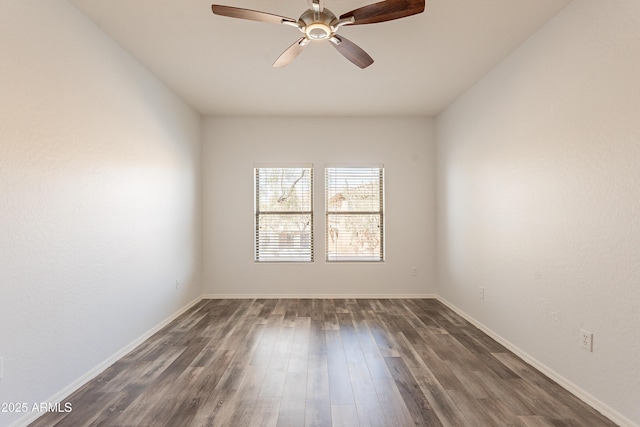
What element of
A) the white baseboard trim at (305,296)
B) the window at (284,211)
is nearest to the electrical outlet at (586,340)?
the white baseboard trim at (305,296)

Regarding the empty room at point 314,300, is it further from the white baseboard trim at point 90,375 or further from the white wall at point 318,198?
the white wall at point 318,198

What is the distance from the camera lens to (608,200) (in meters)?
1.98

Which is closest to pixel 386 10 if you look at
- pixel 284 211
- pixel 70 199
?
pixel 70 199

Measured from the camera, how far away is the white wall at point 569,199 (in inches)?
73.7

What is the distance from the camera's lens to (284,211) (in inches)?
191

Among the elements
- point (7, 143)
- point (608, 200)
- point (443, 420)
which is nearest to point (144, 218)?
point (7, 143)

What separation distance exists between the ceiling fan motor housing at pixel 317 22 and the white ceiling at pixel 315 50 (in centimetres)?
34

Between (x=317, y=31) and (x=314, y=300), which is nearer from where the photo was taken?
(x=317, y=31)

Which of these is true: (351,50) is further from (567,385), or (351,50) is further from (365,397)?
(567,385)

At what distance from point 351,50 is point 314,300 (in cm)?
341

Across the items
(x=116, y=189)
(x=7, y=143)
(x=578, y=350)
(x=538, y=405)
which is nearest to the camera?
(x=7, y=143)

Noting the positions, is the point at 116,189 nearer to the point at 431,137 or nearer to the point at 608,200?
the point at 608,200

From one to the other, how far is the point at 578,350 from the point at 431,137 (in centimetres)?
342

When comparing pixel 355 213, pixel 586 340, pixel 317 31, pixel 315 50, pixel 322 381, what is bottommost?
pixel 322 381
